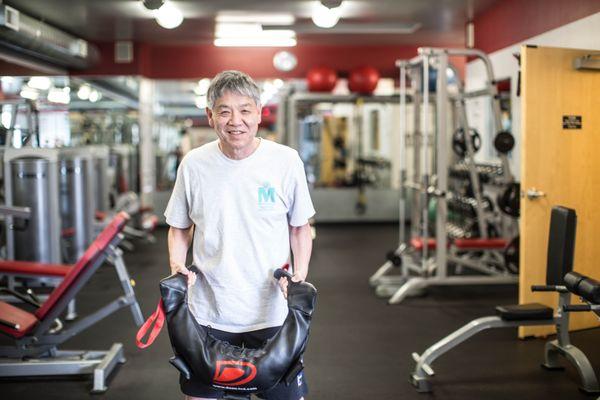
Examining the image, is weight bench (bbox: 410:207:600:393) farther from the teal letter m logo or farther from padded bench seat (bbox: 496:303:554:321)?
the teal letter m logo

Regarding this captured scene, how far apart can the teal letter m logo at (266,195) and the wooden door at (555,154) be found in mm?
2468

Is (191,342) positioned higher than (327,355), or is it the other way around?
(191,342)

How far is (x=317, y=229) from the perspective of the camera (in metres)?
9.77

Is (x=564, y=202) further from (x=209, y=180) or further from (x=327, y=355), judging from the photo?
(x=209, y=180)

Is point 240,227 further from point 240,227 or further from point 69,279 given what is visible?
point 69,279

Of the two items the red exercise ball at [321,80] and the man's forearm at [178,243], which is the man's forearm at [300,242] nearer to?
the man's forearm at [178,243]

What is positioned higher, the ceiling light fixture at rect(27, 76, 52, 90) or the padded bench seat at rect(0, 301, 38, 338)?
the ceiling light fixture at rect(27, 76, 52, 90)

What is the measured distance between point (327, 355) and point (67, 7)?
15.8 ft

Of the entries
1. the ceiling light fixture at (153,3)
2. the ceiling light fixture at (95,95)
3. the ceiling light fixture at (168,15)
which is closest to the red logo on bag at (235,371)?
the ceiling light fixture at (153,3)

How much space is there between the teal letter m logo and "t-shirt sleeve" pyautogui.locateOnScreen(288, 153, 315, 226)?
0.20 ft

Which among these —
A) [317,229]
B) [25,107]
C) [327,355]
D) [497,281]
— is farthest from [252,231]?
[317,229]

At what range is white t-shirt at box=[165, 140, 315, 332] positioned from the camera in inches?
73.6

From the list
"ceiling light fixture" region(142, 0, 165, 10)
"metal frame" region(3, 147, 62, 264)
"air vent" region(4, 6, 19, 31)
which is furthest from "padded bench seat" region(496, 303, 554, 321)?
"air vent" region(4, 6, 19, 31)

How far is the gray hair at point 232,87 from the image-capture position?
1803 millimetres
